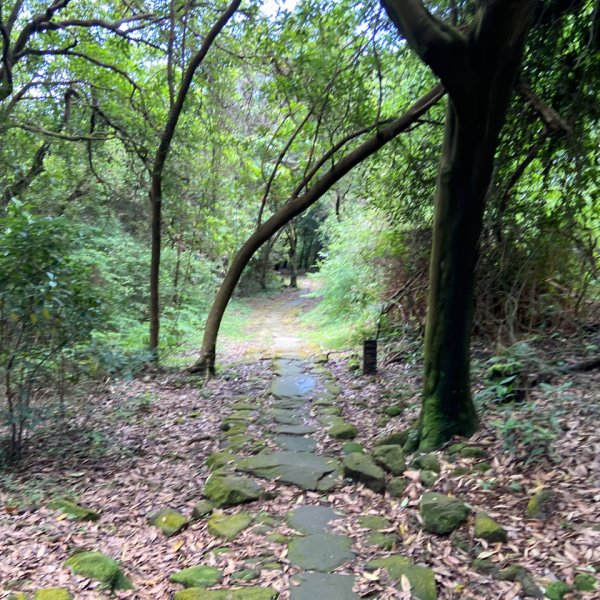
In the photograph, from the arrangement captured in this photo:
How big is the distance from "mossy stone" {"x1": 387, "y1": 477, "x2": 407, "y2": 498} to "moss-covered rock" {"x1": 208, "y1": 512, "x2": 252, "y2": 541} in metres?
1.17

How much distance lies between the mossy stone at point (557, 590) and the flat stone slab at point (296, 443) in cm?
287

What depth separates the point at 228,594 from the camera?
2.83 metres

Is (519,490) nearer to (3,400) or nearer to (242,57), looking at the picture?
(3,400)

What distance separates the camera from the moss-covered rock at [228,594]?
2783 millimetres

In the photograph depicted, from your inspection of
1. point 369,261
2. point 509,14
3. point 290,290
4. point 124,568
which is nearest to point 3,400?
point 124,568

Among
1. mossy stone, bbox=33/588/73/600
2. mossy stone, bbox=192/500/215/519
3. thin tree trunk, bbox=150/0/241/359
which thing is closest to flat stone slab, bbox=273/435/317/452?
mossy stone, bbox=192/500/215/519

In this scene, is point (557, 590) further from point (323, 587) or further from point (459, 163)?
point (459, 163)

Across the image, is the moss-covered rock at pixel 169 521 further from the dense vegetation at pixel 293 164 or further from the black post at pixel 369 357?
the black post at pixel 369 357

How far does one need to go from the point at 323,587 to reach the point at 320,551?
39 centimetres

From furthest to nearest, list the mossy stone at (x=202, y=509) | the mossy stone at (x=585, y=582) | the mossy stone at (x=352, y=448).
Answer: the mossy stone at (x=352, y=448) → the mossy stone at (x=202, y=509) → the mossy stone at (x=585, y=582)

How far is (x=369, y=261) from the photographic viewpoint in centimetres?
1118

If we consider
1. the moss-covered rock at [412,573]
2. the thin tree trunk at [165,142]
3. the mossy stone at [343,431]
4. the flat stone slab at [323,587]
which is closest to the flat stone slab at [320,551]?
the flat stone slab at [323,587]

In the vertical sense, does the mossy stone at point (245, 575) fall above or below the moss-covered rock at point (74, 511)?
below

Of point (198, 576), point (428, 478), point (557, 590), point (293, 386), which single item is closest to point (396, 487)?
point (428, 478)
